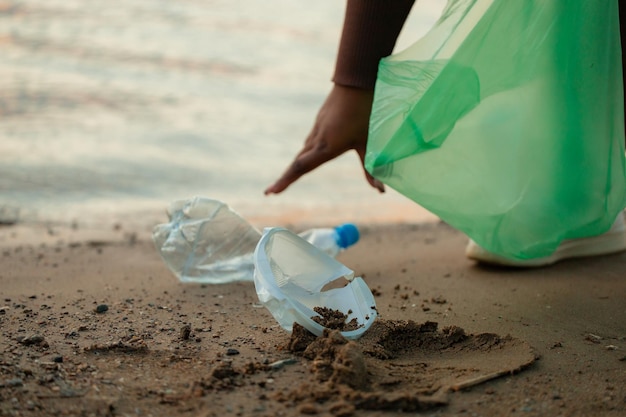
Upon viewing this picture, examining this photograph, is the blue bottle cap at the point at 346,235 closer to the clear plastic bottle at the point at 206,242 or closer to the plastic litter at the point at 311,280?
the clear plastic bottle at the point at 206,242

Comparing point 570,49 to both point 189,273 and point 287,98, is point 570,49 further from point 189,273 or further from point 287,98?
point 287,98

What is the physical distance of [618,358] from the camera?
5.68ft

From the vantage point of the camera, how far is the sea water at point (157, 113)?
413cm

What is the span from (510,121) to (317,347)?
830 millimetres

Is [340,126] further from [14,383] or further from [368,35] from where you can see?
[14,383]

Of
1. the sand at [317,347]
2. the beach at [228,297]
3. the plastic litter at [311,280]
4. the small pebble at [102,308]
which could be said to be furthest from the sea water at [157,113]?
the plastic litter at [311,280]

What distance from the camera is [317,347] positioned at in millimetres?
1620

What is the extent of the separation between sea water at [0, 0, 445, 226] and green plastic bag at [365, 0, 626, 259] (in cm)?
186

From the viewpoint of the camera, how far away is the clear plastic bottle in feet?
8.10

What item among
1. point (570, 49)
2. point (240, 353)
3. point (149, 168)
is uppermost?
point (570, 49)

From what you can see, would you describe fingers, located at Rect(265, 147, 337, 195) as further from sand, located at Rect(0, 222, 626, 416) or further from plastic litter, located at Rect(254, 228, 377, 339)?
plastic litter, located at Rect(254, 228, 377, 339)

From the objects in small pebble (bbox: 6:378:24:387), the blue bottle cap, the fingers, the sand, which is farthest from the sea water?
small pebble (bbox: 6:378:24:387)

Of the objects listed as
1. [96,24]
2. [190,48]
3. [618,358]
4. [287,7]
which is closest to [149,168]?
[618,358]

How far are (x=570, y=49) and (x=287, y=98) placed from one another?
4.71 meters
